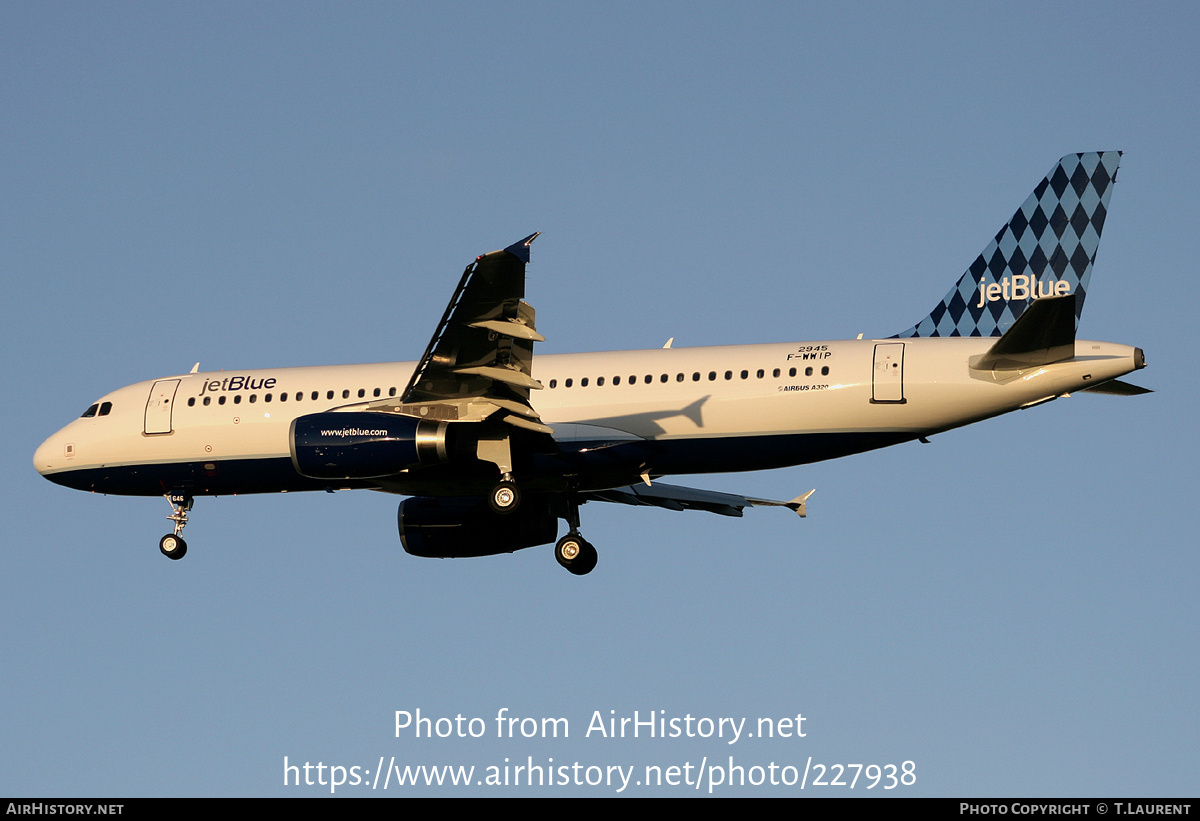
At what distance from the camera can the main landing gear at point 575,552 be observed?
30.6 meters

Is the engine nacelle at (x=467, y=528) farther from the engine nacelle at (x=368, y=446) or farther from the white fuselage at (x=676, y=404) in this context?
the engine nacelle at (x=368, y=446)

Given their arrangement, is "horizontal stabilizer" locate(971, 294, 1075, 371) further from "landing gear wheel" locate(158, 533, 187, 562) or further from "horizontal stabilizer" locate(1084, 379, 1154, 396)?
"landing gear wheel" locate(158, 533, 187, 562)

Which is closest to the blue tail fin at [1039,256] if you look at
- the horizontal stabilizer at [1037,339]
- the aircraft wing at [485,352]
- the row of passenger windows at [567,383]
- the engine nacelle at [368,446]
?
the horizontal stabilizer at [1037,339]

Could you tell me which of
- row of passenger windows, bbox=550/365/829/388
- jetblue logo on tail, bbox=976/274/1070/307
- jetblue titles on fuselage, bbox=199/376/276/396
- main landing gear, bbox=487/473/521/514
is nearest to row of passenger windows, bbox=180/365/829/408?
row of passenger windows, bbox=550/365/829/388

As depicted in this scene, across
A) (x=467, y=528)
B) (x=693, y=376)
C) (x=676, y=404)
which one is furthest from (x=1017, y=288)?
(x=467, y=528)

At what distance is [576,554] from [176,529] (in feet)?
26.4

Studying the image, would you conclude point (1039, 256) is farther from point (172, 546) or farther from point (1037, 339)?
point (172, 546)

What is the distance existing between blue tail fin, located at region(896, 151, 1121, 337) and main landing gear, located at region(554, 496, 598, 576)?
7.22 m

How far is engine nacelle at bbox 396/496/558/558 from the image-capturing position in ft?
104

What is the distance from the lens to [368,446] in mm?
26562

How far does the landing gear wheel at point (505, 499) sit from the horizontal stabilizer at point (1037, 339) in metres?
8.10
